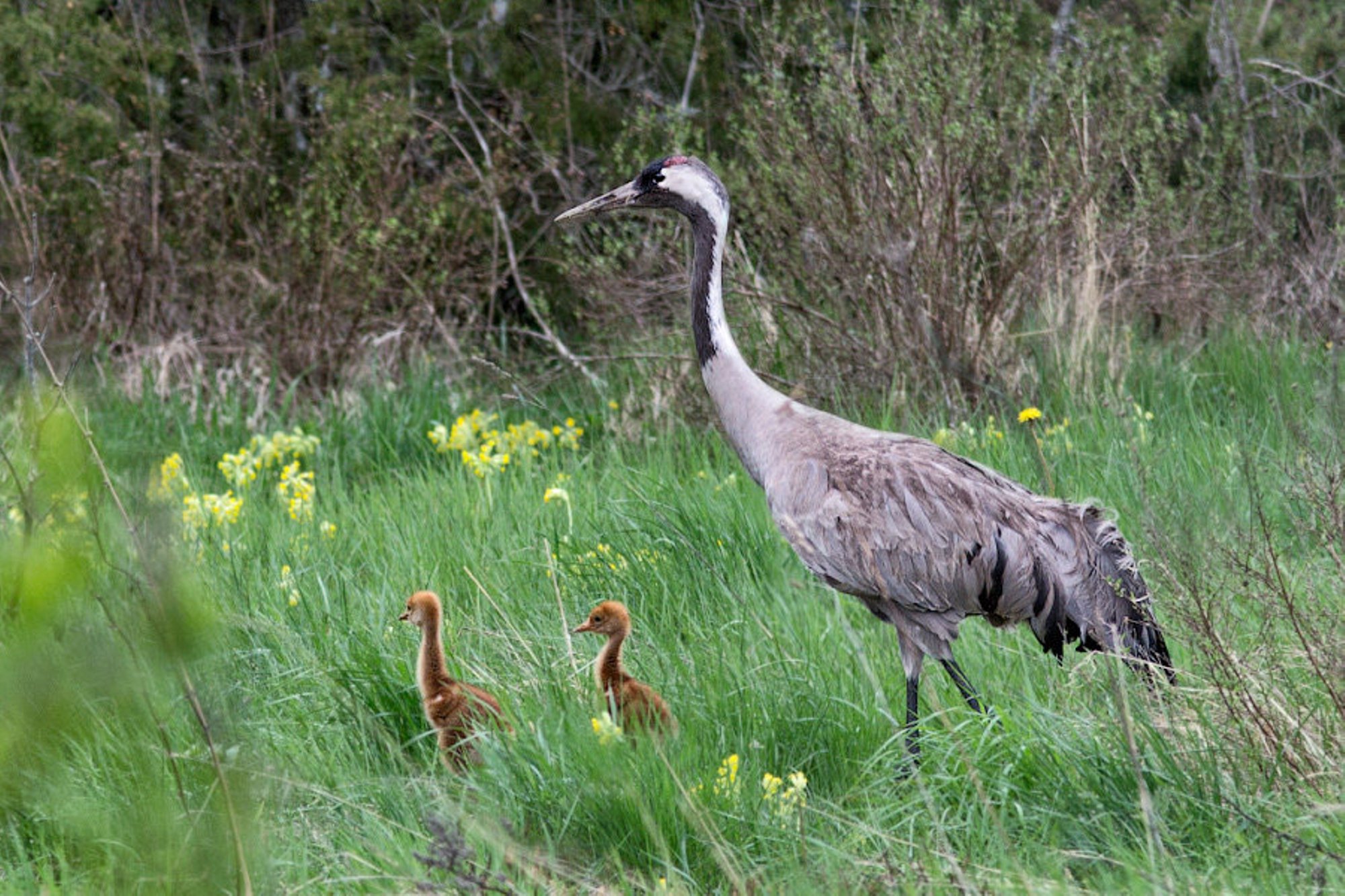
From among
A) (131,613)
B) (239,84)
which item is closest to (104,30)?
(239,84)

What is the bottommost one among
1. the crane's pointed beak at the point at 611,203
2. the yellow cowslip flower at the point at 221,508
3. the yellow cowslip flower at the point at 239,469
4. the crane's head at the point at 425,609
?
the yellow cowslip flower at the point at 239,469

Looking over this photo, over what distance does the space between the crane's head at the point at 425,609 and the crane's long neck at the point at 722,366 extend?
1053 millimetres

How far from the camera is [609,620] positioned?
4.18 meters

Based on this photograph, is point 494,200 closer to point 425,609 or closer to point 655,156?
point 655,156

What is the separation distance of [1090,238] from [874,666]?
314 centimetres

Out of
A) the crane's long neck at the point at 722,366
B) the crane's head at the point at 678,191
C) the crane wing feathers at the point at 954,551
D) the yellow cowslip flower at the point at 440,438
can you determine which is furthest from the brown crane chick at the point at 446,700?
the yellow cowslip flower at the point at 440,438

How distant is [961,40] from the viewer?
6918mm

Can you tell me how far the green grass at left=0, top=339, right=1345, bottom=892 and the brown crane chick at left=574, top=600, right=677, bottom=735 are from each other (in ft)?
0.23

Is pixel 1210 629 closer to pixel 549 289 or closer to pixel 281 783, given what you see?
pixel 281 783

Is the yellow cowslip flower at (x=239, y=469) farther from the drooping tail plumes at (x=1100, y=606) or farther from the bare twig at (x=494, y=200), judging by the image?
the drooping tail plumes at (x=1100, y=606)

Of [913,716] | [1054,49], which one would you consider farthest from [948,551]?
[1054,49]

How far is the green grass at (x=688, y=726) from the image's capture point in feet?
10.0

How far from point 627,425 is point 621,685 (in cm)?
362

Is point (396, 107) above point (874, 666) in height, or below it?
above
